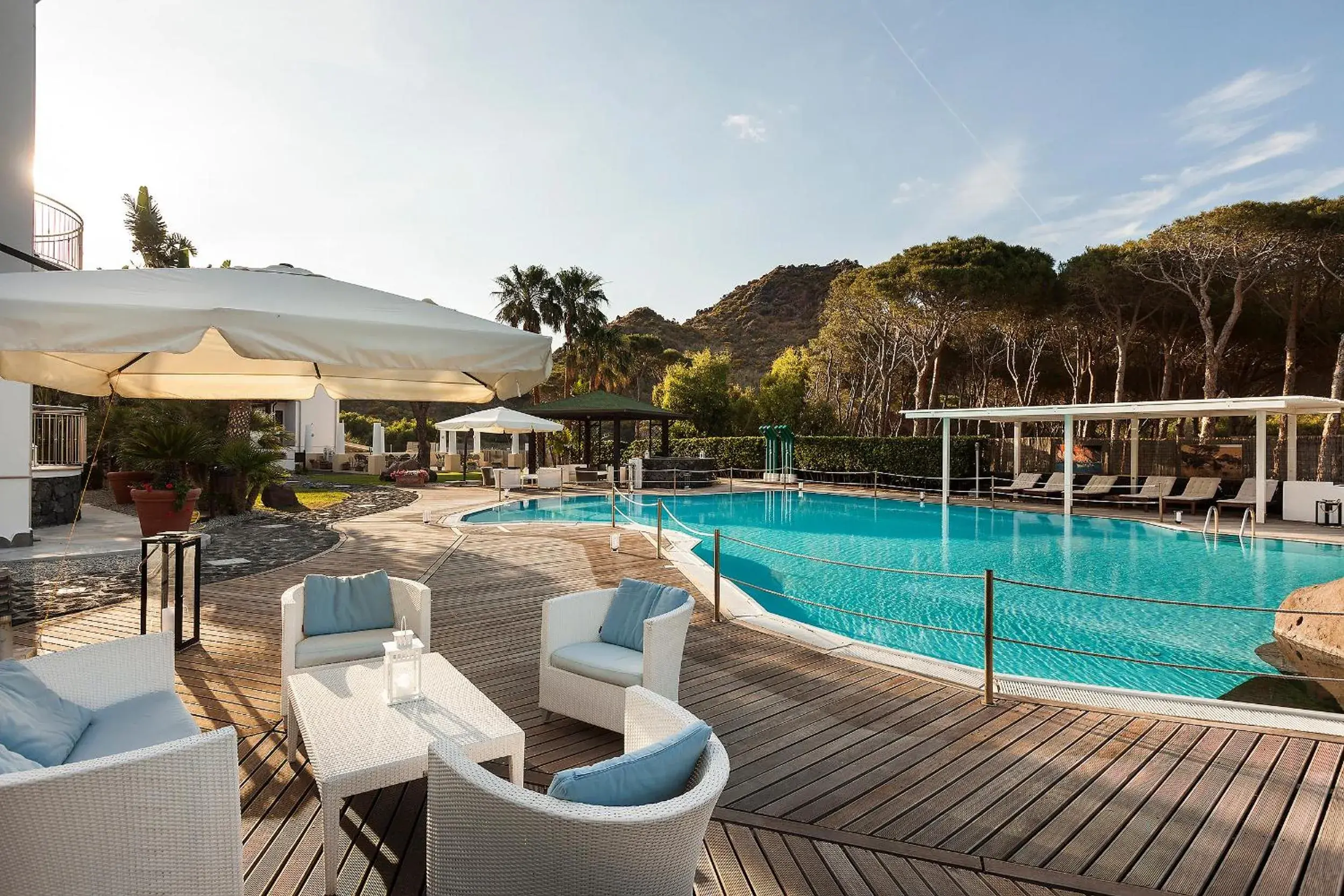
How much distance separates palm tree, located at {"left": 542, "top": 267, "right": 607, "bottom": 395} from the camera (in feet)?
87.7

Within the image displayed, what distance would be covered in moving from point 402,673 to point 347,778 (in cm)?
62

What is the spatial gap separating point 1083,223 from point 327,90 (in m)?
25.8

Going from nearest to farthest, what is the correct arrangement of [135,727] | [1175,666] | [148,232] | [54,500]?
[135,727] < [1175,666] < [54,500] < [148,232]

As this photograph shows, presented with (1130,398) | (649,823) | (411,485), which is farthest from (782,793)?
(1130,398)

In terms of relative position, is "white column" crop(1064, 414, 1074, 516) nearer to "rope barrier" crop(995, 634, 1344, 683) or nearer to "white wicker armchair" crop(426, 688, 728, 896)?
"rope barrier" crop(995, 634, 1344, 683)

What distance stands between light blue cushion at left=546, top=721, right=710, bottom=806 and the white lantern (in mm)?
1350

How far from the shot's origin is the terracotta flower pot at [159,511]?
956cm

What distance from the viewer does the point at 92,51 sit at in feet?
24.8

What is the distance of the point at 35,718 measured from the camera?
2.29 metres

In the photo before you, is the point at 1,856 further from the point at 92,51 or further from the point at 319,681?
the point at 92,51

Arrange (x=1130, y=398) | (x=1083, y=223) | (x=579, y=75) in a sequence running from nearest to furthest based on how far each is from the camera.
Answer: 1. (x=579, y=75)
2. (x=1083, y=223)
3. (x=1130, y=398)

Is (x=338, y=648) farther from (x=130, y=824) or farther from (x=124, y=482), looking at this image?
(x=124, y=482)

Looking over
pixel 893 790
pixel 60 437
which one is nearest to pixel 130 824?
pixel 893 790

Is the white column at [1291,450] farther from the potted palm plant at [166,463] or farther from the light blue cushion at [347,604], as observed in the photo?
the potted palm plant at [166,463]
